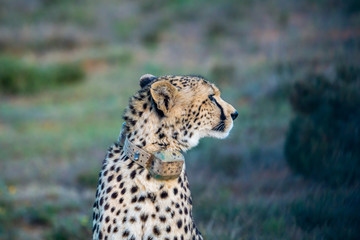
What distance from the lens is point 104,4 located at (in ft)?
76.7

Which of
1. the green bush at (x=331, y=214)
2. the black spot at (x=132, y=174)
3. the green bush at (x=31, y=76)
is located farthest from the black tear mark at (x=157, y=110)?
the green bush at (x=31, y=76)

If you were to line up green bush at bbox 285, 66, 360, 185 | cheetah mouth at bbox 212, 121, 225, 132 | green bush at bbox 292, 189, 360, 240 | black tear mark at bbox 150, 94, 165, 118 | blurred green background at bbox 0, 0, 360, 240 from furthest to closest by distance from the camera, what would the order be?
green bush at bbox 285, 66, 360, 185, blurred green background at bbox 0, 0, 360, 240, green bush at bbox 292, 189, 360, 240, cheetah mouth at bbox 212, 121, 225, 132, black tear mark at bbox 150, 94, 165, 118

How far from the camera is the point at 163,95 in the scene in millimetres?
2355

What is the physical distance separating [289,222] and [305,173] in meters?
1.12

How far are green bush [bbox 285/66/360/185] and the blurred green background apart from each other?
0.04 ft

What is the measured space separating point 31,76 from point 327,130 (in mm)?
9843

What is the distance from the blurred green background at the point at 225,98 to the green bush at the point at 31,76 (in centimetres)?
4

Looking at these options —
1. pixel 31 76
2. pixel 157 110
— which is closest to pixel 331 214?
pixel 157 110

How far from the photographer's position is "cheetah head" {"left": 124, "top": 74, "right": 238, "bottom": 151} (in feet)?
7.74

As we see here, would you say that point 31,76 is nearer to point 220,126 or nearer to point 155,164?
point 220,126

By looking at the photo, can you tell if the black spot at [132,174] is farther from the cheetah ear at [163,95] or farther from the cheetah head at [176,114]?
the cheetah ear at [163,95]

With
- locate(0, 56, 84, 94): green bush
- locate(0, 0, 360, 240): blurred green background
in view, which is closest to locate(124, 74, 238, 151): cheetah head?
locate(0, 0, 360, 240): blurred green background

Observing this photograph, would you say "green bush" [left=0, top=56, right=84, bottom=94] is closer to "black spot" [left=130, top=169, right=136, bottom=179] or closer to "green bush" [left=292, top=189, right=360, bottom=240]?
"green bush" [left=292, top=189, right=360, bottom=240]

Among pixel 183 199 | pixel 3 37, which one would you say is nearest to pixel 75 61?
pixel 3 37
